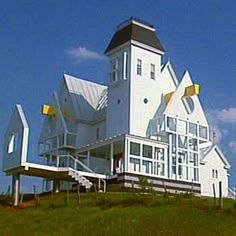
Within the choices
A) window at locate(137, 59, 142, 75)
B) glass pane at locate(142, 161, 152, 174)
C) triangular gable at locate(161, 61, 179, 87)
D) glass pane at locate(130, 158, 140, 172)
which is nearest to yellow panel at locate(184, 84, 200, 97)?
triangular gable at locate(161, 61, 179, 87)

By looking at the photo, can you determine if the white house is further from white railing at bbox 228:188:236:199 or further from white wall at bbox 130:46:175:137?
white railing at bbox 228:188:236:199

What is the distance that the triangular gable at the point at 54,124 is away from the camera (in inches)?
2116

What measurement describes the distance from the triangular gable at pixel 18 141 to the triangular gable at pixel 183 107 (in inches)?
499

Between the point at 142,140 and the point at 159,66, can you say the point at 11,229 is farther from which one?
the point at 159,66

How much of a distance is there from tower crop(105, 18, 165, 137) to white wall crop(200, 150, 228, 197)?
302 inches

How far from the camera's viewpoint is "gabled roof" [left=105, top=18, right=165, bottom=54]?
51.1 m

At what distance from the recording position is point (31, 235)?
28.5 metres

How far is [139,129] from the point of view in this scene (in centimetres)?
4909

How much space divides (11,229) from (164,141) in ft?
68.8

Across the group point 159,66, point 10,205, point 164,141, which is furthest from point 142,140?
point 10,205

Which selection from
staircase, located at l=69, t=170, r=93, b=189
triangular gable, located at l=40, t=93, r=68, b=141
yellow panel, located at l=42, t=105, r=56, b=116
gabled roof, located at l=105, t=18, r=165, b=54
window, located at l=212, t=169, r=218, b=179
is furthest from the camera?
yellow panel, located at l=42, t=105, r=56, b=116

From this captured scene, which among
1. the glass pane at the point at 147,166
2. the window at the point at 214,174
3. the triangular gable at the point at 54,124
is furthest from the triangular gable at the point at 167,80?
the triangular gable at the point at 54,124

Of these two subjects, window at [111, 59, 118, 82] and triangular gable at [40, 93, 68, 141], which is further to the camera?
triangular gable at [40, 93, 68, 141]

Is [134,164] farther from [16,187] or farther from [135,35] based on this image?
[135,35]
